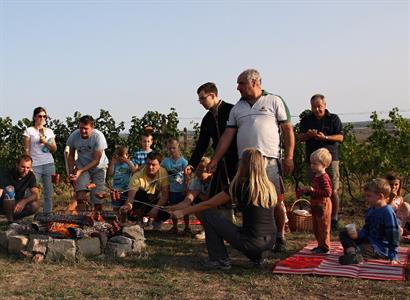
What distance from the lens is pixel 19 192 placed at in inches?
309

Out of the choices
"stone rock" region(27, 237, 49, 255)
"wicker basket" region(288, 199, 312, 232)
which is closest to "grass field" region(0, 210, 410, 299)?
"stone rock" region(27, 237, 49, 255)

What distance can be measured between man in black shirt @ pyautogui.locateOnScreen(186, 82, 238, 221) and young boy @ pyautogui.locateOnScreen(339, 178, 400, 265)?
1350mm

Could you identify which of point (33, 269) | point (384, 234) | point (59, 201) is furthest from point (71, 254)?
point (59, 201)

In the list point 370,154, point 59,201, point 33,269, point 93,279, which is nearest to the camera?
point 93,279

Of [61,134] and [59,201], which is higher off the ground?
[61,134]

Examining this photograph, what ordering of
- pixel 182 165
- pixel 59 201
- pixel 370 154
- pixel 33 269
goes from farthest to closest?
pixel 59 201, pixel 370 154, pixel 182 165, pixel 33 269

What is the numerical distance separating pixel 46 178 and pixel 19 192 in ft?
1.91

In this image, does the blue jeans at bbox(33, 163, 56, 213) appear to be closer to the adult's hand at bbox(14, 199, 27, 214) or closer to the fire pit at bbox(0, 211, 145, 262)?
the adult's hand at bbox(14, 199, 27, 214)

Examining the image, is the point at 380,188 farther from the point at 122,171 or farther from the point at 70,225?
the point at 122,171

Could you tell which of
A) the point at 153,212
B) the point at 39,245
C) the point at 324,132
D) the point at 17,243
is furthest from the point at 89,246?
the point at 324,132

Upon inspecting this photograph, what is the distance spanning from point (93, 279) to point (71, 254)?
761 millimetres

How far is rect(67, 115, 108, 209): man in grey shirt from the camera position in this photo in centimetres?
770

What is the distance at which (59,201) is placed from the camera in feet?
35.3

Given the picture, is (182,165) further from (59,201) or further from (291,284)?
(59,201)
